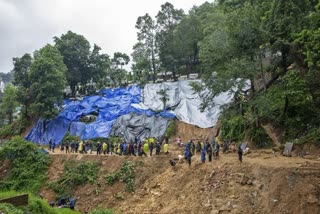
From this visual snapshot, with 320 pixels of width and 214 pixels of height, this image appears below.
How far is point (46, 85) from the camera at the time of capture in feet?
102

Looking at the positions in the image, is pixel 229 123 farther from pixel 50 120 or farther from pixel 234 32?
pixel 50 120

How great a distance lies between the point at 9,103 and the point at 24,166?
1710 cm

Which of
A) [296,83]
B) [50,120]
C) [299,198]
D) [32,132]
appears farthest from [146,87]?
[299,198]

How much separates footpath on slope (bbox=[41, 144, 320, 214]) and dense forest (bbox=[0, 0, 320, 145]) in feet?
9.70

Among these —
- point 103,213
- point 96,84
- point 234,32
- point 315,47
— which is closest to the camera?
point 315,47

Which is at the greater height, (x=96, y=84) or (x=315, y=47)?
(x=96, y=84)

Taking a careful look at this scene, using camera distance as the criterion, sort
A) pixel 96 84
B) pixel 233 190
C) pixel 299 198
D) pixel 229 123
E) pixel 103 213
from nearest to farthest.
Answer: pixel 299 198 < pixel 233 190 < pixel 103 213 < pixel 229 123 < pixel 96 84

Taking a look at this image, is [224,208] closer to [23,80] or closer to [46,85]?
[46,85]

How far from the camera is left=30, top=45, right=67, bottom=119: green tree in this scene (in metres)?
31.2

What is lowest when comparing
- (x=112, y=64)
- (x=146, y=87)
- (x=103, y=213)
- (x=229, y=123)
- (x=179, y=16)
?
(x=103, y=213)

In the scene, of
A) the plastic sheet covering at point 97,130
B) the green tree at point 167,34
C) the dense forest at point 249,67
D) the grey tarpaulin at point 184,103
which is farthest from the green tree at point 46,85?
the green tree at point 167,34

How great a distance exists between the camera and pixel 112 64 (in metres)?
45.3

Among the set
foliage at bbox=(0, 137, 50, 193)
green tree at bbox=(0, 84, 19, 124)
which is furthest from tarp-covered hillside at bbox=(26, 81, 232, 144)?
green tree at bbox=(0, 84, 19, 124)

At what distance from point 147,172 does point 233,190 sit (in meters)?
6.11
